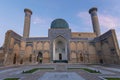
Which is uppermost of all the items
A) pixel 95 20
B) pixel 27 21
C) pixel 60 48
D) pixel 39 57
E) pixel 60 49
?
pixel 95 20

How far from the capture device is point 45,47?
2941 cm

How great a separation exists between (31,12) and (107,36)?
103ft

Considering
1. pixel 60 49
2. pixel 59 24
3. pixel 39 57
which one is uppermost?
pixel 59 24

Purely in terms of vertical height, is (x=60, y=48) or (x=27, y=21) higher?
(x=27, y=21)

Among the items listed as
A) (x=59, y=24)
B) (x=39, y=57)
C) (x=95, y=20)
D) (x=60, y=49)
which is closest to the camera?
(x=39, y=57)

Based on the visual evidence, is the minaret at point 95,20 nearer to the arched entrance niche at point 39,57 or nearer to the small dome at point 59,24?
the small dome at point 59,24

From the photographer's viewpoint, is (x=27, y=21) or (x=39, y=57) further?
(x=27, y=21)

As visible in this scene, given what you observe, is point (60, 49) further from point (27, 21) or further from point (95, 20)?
point (95, 20)

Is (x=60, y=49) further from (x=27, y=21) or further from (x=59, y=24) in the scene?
(x=27, y=21)

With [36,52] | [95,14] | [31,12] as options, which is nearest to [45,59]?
[36,52]

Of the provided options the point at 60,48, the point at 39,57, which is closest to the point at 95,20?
the point at 60,48

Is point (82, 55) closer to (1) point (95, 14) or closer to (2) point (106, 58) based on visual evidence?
(2) point (106, 58)

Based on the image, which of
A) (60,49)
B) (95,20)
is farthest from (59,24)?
(95,20)

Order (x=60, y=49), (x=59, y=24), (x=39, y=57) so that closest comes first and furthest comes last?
(x=39, y=57)
(x=60, y=49)
(x=59, y=24)
